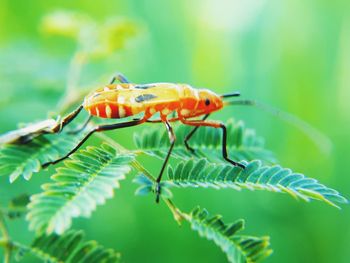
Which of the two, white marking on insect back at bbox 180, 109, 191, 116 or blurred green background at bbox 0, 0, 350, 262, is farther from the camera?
blurred green background at bbox 0, 0, 350, 262

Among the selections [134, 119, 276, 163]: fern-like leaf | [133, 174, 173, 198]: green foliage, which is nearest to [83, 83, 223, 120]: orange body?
[134, 119, 276, 163]: fern-like leaf

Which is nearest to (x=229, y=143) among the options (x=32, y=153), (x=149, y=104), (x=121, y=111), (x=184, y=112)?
(x=184, y=112)

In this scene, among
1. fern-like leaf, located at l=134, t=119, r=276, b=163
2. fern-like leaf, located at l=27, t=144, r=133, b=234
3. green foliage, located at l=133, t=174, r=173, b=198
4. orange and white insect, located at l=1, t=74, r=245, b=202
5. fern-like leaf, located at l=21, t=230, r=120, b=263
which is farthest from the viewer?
fern-like leaf, located at l=134, t=119, r=276, b=163

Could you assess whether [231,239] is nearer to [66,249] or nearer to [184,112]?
[66,249]

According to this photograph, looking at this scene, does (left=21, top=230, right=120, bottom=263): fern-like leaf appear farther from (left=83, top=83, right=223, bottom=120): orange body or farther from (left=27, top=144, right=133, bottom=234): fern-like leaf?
(left=83, top=83, right=223, bottom=120): orange body

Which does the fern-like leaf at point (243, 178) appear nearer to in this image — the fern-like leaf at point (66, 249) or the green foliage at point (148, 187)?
the green foliage at point (148, 187)

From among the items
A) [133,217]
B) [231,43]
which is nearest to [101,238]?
[133,217]

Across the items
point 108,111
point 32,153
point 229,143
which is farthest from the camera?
point 229,143
